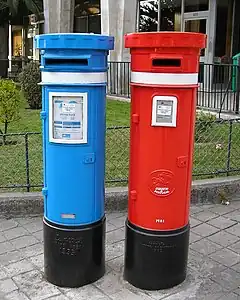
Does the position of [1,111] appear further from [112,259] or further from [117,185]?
[112,259]

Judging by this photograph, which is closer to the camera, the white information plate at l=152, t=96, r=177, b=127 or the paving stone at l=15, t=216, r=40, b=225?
the white information plate at l=152, t=96, r=177, b=127

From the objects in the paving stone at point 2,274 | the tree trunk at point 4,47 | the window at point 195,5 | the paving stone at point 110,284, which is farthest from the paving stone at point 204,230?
the tree trunk at point 4,47

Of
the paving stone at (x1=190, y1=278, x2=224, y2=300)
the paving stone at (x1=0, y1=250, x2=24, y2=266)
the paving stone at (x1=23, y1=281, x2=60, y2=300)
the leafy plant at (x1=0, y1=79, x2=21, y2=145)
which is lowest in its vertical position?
the paving stone at (x1=23, y1=281, x2=60, y2=300)

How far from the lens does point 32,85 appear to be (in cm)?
1150

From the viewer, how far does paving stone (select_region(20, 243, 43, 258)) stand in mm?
3904

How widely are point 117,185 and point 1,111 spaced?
3058 mm

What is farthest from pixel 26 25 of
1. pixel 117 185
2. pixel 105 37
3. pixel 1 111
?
pixel 105 37

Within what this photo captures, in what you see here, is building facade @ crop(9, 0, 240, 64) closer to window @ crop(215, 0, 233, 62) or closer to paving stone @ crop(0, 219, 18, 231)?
window @ crop(215, 0, 233, 62)

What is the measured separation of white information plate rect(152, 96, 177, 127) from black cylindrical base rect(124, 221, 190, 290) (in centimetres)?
84

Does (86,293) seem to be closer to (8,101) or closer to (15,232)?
(15,232)

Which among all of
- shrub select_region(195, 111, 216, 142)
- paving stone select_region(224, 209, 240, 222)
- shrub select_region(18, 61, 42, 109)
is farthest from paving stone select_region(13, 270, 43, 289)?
shrub select_region(18, 61, 42, 109)

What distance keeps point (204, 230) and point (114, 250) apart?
1.05 metres

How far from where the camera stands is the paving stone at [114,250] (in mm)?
3875

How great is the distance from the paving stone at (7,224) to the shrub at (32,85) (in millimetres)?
7281
